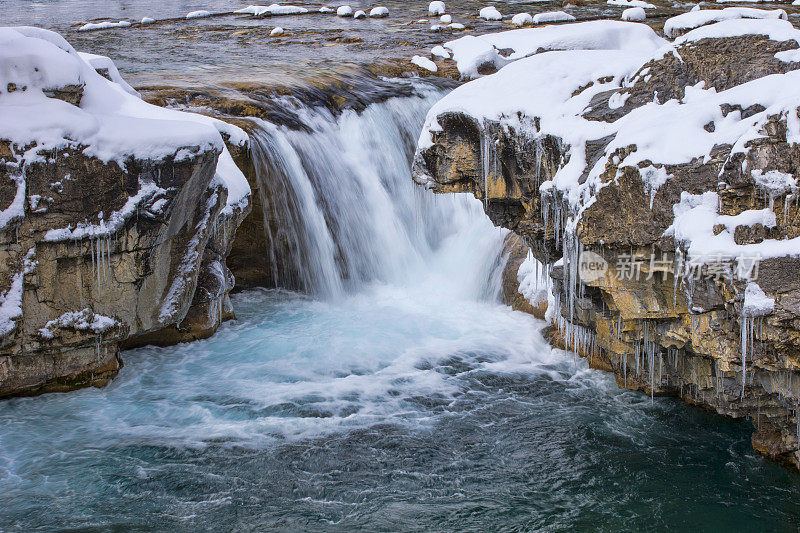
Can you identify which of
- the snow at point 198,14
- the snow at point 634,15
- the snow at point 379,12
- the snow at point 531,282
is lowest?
the snow at point 531,282

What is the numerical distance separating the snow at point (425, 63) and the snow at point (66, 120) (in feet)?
32.3

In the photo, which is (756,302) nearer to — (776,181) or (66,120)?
(776,181)

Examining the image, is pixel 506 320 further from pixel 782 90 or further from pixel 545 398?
pixel 782 90

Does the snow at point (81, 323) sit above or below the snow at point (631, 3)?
below

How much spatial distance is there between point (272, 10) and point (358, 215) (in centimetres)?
1466

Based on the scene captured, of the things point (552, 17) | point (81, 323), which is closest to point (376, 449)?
point (81, 323)

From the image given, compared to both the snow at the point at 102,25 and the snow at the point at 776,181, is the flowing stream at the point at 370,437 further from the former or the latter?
the snow at the point at 102,25

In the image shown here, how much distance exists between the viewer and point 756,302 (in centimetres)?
544

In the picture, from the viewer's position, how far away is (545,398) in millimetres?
7926

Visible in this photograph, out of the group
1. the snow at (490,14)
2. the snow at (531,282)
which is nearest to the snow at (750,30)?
the snow at (531,282)

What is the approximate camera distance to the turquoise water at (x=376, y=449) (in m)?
5.90

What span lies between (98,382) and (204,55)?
11056mm

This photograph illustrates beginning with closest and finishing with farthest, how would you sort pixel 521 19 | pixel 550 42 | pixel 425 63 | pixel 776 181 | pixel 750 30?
pixel 776 181 → pixel 750 30 → pixel 550 42 → pixel 425 63 → pixel 521 19

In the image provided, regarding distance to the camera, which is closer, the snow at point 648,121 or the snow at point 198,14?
the snow at point 648,121
